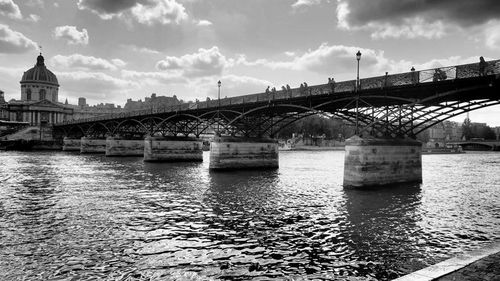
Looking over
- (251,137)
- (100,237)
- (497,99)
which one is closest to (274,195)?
(100,237)

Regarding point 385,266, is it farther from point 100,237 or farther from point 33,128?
point 33,128

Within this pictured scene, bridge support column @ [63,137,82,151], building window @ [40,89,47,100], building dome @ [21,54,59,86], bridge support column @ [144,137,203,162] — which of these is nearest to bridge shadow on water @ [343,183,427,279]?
bridge support column @ [144,137,203,162]

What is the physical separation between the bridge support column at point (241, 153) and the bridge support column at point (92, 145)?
59006 millimetres

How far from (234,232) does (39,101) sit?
172424 mm

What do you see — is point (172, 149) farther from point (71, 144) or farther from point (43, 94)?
point (43, 94)

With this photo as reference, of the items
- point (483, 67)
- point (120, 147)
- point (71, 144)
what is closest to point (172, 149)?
point (120, 147)

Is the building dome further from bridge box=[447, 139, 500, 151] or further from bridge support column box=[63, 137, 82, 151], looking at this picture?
bridge box=[447, 139, 500, 151]

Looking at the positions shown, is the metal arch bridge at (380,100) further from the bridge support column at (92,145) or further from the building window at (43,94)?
the building window at (43,94)

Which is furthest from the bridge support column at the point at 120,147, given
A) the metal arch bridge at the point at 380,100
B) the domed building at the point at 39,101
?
the domed building at the point at 39,101

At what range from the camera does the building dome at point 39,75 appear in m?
174

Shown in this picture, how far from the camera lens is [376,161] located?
28562mm

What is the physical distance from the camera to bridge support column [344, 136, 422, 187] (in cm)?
2802

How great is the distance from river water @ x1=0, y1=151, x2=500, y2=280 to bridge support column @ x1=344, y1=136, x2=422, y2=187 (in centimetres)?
167

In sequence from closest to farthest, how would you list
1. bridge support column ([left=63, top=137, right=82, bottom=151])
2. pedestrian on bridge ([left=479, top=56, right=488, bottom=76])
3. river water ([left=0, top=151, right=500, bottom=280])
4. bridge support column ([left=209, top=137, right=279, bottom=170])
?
river water ([left=0, top=151, right=500, bottom=280]) < pedestrian on bridge ([left=479, top=56, right=488, bottom=76]) < bridge support column ([left=209, top=137, right=279, bottom=170]) < bridge support column ([left=63, top=137, right=82, bottom=151])
